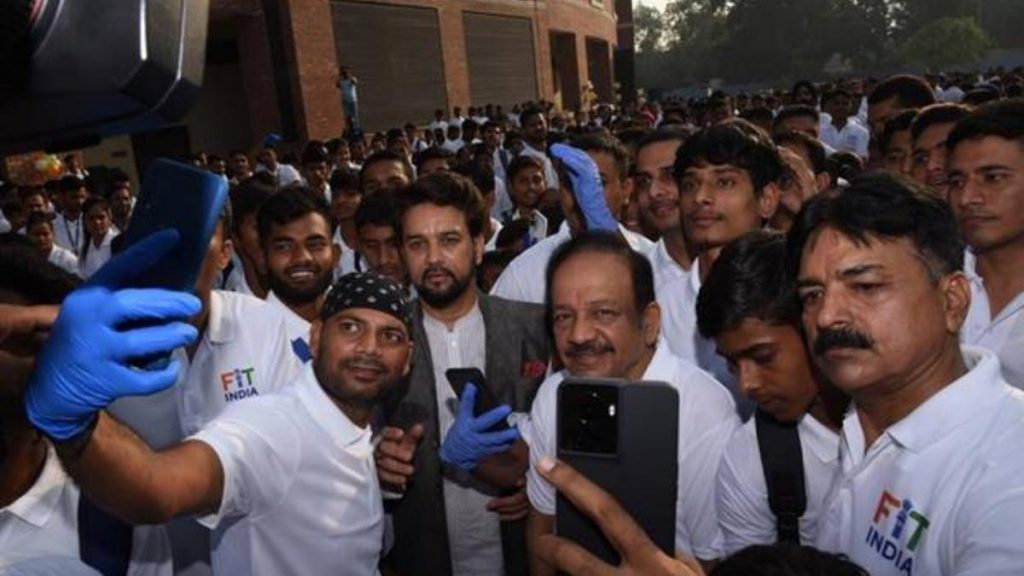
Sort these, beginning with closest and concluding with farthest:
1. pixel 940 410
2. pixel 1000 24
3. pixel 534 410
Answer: pixel 940 410, pixel 534 410, pixel 1000 24

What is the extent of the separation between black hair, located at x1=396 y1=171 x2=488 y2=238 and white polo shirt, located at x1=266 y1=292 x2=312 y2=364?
0.54 m

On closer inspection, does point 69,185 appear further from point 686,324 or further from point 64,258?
point 686,324

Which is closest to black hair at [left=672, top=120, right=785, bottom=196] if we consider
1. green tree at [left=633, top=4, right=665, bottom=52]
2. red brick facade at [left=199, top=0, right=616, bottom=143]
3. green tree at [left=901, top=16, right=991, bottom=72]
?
red brick facade at [left=199, top=0, right=616, bottom=143]

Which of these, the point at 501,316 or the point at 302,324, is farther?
the point at 302,324

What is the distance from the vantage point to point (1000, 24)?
54875 mm

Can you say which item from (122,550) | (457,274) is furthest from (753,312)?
(122,550)

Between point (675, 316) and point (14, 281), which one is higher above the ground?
point (14, 281)

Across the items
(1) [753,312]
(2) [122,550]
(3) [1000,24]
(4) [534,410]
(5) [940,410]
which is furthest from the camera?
(3) [1000,24]

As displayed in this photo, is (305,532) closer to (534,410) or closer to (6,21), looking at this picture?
(534,410)

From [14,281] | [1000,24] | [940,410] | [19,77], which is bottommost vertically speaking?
[940,410]

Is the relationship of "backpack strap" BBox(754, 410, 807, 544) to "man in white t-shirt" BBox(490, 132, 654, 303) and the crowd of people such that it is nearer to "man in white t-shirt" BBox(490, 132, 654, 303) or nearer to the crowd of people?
the crowd of people

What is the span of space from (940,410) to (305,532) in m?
1.41

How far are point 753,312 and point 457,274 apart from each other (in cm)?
126

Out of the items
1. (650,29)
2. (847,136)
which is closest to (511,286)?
(847,136)
